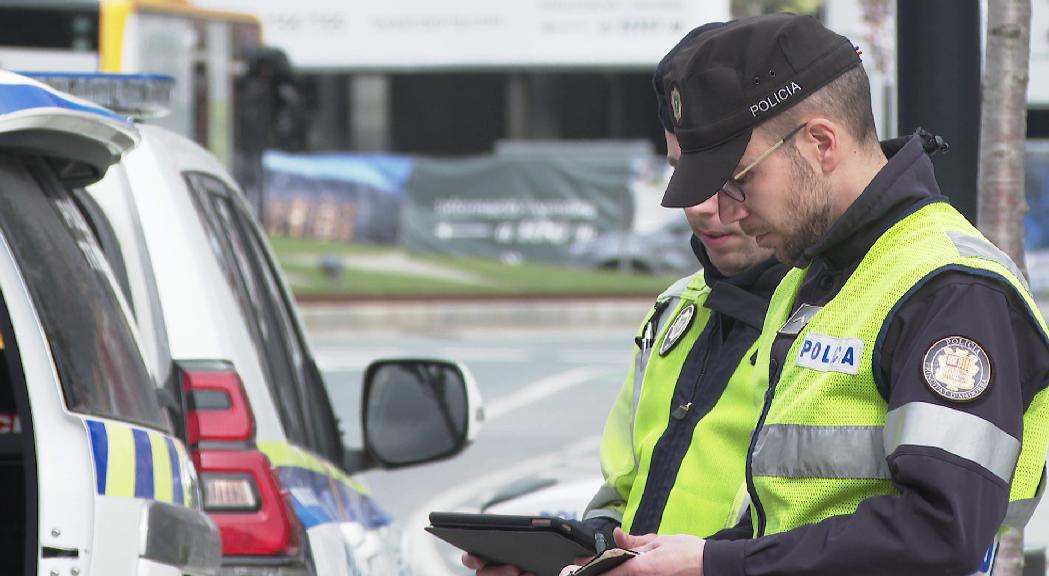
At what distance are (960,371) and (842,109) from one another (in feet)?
1.29

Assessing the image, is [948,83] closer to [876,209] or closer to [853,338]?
[876,209]

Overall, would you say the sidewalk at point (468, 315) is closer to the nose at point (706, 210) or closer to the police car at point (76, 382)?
the nose at point (706, 210)

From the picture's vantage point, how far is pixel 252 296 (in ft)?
11.7

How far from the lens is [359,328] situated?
1955 centimetres

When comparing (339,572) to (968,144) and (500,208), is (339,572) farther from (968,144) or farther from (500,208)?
(500,208)

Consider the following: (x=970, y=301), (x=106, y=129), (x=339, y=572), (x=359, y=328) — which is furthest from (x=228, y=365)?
(x=359, y=328)

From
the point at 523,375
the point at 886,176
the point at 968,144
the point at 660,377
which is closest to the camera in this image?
the point at 886,176

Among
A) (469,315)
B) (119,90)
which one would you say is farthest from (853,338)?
(469,315)

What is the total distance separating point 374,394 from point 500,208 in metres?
16.0

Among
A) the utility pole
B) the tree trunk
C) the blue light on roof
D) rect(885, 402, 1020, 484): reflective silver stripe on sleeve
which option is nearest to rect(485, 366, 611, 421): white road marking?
the tree trunk

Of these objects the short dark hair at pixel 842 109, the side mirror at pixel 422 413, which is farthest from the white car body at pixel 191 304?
the short dark hair at pixel 842 109

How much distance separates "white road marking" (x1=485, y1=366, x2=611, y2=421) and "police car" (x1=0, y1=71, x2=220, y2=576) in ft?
32.0

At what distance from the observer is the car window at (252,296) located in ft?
11.1

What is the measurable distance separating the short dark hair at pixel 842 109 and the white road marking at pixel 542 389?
1019cm
